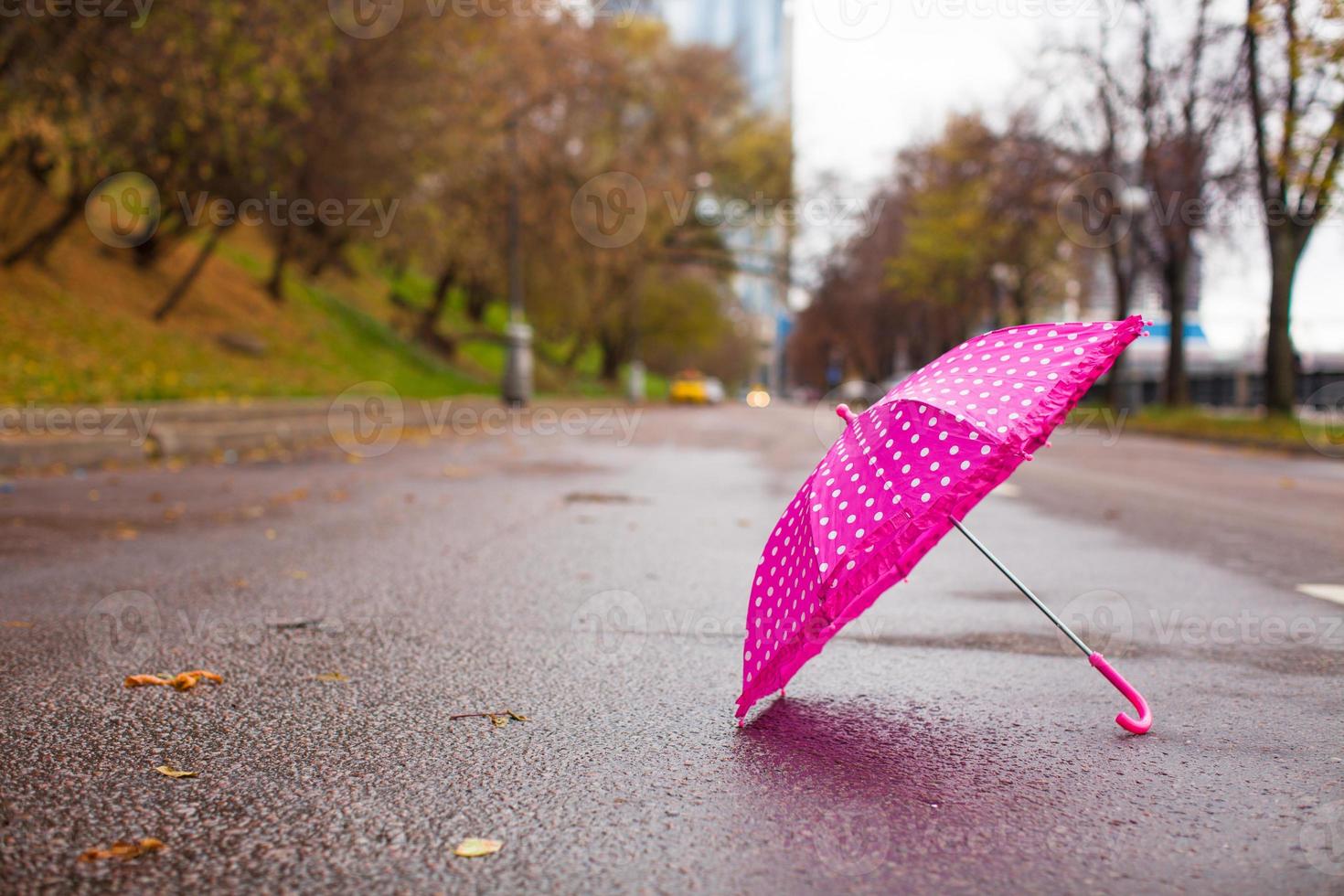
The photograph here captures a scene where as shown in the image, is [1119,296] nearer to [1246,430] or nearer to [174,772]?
[1246,430]

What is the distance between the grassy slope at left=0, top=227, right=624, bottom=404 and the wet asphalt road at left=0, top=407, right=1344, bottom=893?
867cm

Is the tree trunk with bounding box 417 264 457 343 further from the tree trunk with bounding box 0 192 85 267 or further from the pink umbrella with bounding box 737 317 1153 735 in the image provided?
the pink umbrella with bounding box 737 317 1153 735

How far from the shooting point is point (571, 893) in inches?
85.7

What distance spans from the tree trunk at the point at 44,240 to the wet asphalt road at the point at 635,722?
1285cm

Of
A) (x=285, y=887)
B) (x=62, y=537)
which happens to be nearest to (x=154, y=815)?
(x=285, y=887)

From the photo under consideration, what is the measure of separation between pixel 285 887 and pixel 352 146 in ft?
64.6

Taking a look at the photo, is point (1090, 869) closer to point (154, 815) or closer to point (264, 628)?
point (154, 815)

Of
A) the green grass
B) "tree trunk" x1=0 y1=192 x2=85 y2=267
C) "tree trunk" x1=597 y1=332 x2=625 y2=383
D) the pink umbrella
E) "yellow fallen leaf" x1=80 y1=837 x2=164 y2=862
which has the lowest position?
the green grass

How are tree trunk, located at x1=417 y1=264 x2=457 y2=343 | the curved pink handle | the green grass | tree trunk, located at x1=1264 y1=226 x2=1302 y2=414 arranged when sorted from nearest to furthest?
the curved pink handle < the green grass < tree trunk, located at x1=1264 y1=226 x2=1302 y2=414 < tree trunk, located at x1=417 y1=264 x2=457 y2=343

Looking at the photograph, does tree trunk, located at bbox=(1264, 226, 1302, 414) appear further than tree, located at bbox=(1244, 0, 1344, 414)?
Yes

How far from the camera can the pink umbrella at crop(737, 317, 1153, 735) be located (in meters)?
2.88

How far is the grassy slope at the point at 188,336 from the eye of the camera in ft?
49.1

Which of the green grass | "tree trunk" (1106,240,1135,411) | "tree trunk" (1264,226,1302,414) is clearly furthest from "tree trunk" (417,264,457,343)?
"tree trunk" (1264,226,1302,414)

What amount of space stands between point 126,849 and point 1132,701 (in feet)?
8.32
